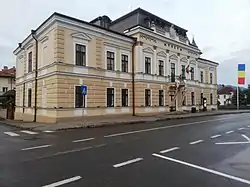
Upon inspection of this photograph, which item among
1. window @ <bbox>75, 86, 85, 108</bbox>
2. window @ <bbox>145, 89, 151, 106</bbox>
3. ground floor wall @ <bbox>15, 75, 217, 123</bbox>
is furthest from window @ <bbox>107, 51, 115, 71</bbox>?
window @ <bbox>145, 89, 151, 106</bbox>

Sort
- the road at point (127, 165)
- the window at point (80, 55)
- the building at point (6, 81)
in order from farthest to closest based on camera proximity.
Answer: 1. the building at point (6, 81)
2. the window at point (80, 55)
3. the road at point (127, 165)

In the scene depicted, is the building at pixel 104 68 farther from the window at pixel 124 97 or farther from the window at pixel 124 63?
the window at pixel 124 63

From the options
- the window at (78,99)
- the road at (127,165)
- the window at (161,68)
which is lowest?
the road at (127,165)

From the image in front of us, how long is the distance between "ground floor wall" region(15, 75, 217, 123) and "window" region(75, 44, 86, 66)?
148 cm

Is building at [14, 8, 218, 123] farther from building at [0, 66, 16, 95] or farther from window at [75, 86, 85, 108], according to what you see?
building at [0, 66, 16, 95]

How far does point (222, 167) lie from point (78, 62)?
58.7 feet

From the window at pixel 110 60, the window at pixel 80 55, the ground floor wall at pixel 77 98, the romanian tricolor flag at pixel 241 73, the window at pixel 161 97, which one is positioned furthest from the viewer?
the romanian tricolor flag at pixel 241 73

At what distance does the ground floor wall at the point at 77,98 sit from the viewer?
66.4ft

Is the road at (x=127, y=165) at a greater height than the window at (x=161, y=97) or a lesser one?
lesser

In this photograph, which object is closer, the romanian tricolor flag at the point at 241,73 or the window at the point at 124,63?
the window at the point at 124,63

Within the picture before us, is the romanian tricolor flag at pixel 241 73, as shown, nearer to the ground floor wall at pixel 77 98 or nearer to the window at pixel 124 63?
the ground floor wall at pixel 77 98

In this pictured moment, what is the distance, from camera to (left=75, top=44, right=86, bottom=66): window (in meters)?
21.9

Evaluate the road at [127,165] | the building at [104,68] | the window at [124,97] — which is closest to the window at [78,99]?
the building at [104,68]

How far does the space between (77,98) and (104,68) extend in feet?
15.2
